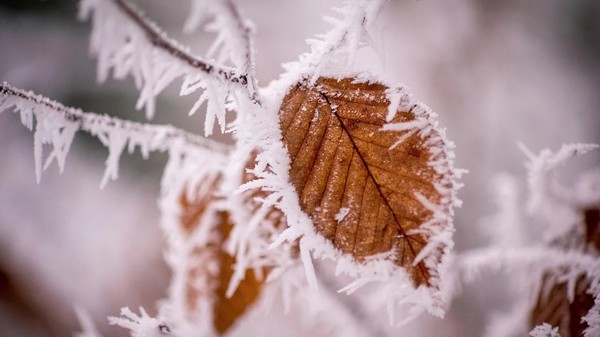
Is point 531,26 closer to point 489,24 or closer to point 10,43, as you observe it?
point 489,24

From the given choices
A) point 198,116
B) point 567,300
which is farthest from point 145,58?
point 198,116

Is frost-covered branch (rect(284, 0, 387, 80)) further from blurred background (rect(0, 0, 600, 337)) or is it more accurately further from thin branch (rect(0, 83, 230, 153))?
blurred background (rect(0, 0, 600, 337))

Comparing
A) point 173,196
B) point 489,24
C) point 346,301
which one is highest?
point 489,24

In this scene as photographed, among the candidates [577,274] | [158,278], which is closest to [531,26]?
[577,274]

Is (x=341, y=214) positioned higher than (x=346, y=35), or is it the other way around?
(x=346, y=35)

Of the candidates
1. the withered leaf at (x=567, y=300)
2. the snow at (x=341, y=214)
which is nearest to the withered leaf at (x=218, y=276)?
the snow at (x=341, y=214)

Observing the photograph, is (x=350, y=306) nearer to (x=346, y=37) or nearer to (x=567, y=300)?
(x=567, y=300)

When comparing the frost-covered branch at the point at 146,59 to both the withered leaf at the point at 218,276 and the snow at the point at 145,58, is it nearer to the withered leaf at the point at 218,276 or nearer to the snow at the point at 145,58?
the snow at the point at 145,58
